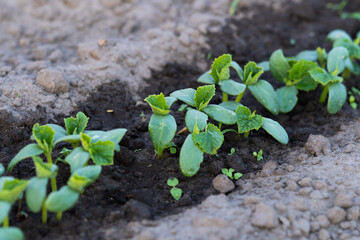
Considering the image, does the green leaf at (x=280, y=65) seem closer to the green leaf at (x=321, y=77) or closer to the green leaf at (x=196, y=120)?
the green leaf at (x=321, y=77)

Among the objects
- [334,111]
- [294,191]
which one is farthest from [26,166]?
[334,111]

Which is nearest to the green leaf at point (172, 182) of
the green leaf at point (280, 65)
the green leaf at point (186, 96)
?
the green leaf at point (186, 96)

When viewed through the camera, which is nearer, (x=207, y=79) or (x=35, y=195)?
(x=35, y=195)

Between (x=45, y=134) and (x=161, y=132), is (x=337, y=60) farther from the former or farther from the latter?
(x=45, y=134)

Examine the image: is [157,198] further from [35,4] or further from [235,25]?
[35,4]

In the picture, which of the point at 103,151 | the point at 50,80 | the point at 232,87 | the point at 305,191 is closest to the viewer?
the point at 103,151

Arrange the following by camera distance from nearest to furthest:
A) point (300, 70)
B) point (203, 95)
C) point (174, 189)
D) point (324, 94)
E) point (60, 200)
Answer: point (60, 200) < point (174, 189) < point (203, 95) < point (300, 70) < point (324, 94)

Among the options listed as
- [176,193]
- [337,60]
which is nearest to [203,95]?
[176,193]
